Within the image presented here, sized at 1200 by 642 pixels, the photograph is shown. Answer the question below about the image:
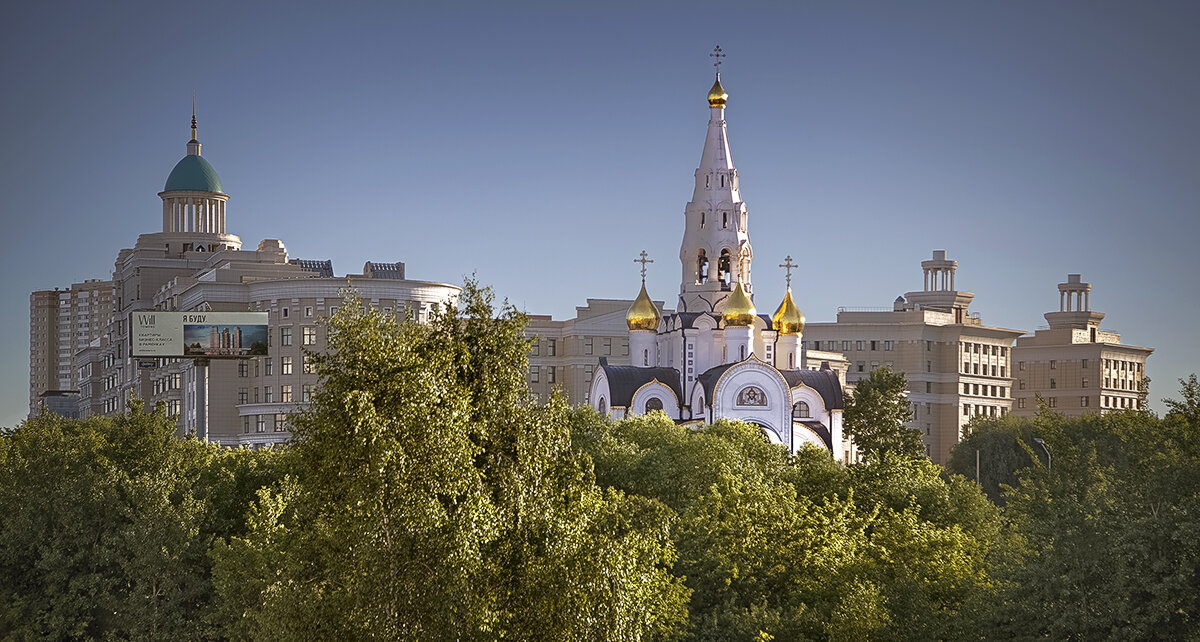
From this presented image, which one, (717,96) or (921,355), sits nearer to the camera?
(717,96)

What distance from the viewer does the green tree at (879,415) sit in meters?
114

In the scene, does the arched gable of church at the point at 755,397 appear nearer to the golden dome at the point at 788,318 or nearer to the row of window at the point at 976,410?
the golden dome at the point at 788,318

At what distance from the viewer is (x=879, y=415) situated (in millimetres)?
115375

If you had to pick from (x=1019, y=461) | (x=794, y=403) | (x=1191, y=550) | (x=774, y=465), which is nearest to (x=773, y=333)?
Result: (x=794, y=403)

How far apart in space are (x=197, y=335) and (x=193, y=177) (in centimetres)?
5708

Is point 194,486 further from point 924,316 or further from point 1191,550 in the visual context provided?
point 924,316

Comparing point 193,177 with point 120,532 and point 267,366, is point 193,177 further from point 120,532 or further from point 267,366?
point 120,532

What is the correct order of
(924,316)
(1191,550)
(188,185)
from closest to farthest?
(1191,550)
(188,185)
(924,316)

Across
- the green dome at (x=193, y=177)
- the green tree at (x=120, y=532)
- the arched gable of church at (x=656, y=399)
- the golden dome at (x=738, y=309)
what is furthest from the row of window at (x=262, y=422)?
the green tree at (x=120, y=532)

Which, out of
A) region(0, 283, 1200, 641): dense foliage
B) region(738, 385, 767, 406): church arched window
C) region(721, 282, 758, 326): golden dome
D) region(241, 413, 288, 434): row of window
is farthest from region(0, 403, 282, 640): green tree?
region(241, 413, 288, 434): row of window

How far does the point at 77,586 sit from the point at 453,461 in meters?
32.6

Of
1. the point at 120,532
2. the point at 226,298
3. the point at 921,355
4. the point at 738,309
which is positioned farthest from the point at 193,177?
the point at 120,532

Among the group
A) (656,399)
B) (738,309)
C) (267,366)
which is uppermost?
(738,309)

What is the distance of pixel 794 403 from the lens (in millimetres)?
114125
